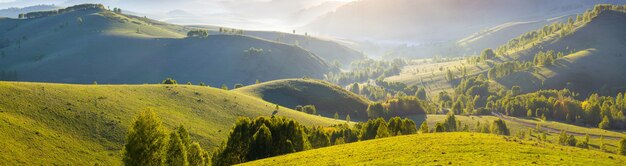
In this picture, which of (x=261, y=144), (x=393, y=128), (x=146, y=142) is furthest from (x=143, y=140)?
(x=393, y=128)

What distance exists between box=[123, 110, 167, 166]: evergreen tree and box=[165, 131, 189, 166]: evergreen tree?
15.0ft

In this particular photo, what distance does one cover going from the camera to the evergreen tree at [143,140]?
54.0 m

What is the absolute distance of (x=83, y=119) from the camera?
306ft

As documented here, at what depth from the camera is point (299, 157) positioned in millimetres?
53094

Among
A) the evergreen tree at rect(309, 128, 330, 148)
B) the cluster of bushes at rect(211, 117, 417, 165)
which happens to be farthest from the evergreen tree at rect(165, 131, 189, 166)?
the evergreen tree at rect(309, 128, 330, 148)

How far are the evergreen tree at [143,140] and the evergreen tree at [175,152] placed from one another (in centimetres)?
457

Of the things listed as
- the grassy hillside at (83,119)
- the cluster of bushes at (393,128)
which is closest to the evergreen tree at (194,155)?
the grassy hillside at (83,119)

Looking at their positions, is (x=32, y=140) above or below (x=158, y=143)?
below

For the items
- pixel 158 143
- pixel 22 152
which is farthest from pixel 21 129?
pixel 158 143

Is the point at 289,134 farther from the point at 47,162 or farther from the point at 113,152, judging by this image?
the point at 47,162

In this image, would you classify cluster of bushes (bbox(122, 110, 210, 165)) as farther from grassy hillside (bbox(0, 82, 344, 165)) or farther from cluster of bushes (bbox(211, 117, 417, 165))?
cluster of bushes (bbox(211, 117, 417, 165))

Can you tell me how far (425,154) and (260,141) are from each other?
35.3 metres

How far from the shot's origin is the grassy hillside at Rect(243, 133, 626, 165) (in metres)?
41.8

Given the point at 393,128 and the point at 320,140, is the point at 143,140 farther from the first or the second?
the point at 393,128
